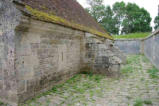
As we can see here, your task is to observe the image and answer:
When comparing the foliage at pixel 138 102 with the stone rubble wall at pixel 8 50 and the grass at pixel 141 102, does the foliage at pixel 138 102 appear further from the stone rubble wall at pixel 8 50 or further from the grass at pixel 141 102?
the stone rubble wall at pixel 8 50

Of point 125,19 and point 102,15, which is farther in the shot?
point 125,19

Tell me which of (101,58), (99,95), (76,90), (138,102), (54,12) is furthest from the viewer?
(101,58)

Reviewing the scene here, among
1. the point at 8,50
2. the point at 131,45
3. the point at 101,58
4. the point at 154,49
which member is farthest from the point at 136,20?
the point at 8,50

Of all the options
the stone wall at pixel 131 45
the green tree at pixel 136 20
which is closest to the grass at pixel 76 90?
the stone wall at pixel 131 45

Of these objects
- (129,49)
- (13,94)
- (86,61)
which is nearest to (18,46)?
(13,94)

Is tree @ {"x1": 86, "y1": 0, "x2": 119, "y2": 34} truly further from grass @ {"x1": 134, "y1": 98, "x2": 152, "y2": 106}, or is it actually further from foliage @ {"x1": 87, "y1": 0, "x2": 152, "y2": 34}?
grass @ {"x1": 134, "y1": 98, "x2": 152, "y2": 106}

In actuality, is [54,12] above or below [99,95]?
above

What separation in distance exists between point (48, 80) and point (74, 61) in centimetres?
223

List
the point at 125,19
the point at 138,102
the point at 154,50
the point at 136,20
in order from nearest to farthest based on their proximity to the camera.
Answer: the point at 138,102, the point at 154,50, the point at 136,20, the point at 125,19

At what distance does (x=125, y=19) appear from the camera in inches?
1666

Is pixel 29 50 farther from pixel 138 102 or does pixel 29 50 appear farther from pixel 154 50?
pixel 154 50

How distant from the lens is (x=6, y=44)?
3.49 m

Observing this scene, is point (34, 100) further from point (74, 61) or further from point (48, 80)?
→ point (74, 61)

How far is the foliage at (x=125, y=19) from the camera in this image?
39844 millimetres
